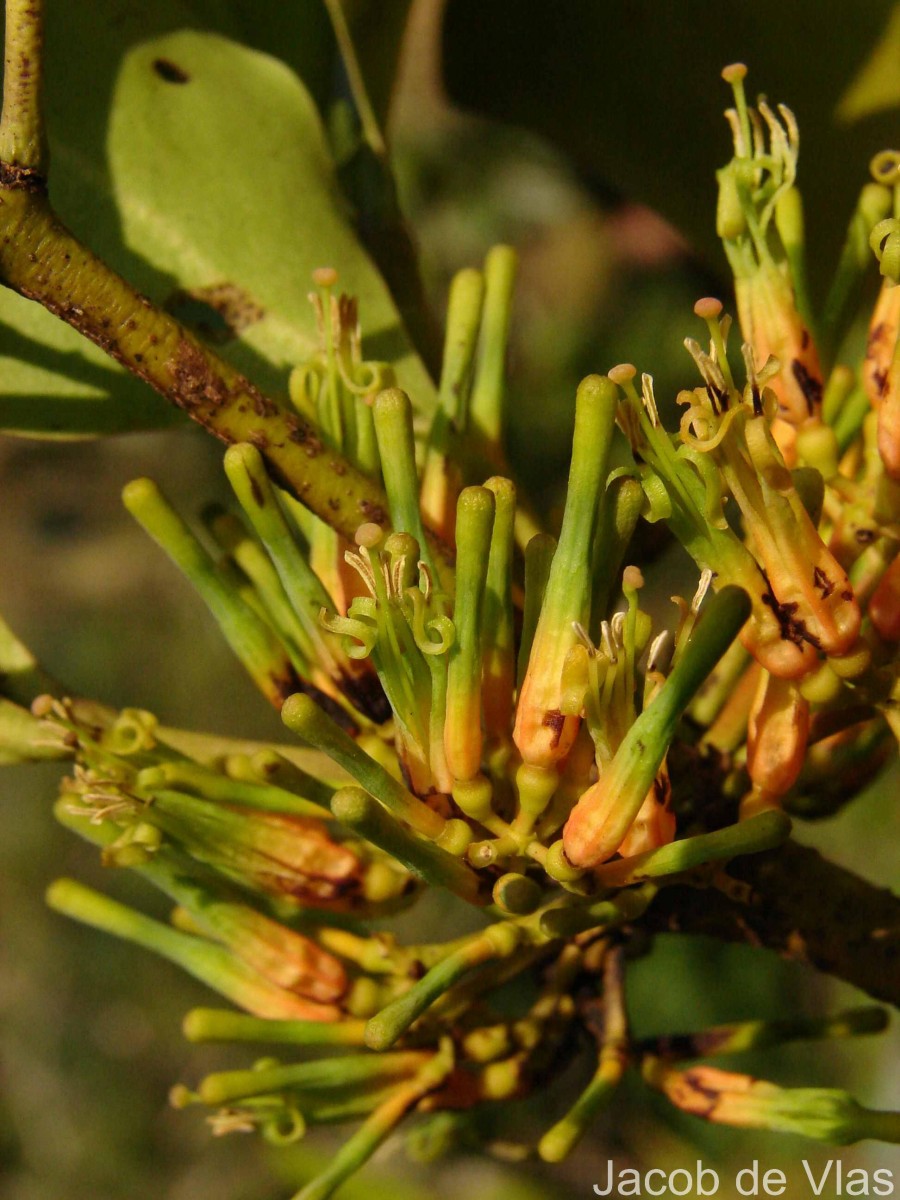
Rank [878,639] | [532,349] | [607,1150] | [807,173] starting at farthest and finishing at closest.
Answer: [532,349] < [607,1150] < [807,173] < [878,639]

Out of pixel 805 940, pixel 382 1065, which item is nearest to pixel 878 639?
pixel 805 940

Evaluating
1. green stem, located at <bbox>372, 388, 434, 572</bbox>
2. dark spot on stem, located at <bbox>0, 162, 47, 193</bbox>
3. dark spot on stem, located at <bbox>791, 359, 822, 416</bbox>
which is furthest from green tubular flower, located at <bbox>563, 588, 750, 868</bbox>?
dark spot on stem, located at <bbox>0, 162, 47, 193</bbox>

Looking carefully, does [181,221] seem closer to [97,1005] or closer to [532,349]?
[532,349]

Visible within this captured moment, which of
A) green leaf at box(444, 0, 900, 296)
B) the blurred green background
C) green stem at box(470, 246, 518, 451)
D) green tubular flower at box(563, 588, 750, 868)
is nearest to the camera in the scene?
green tubular flower at box(563, 588, 750, 868)

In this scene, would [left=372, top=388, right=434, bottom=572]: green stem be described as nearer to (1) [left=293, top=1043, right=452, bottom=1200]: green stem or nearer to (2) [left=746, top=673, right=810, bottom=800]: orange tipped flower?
(2) [left=746, top=673, right=810, bottom=800]: orange tipped flower

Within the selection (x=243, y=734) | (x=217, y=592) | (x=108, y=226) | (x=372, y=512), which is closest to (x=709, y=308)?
(x=372, y=512)

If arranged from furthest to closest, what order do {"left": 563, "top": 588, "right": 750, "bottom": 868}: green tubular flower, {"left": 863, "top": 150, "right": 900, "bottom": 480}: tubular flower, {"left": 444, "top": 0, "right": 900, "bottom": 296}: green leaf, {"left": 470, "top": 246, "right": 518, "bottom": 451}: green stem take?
{"left": 444, "top": 0, "right": 900, "bottom": 296}: green leaf < {"left": 470, "top": 246, "right": 518, "bottom": 451}: green stem < {"left": 863, "top": 150, "right": 900, "bottom": 480}: tubular flower < {"left": 563, "top": 588, "right": 750, "bottom": 868}: green tubular flower

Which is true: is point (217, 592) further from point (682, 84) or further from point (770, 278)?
point (682, 84)
